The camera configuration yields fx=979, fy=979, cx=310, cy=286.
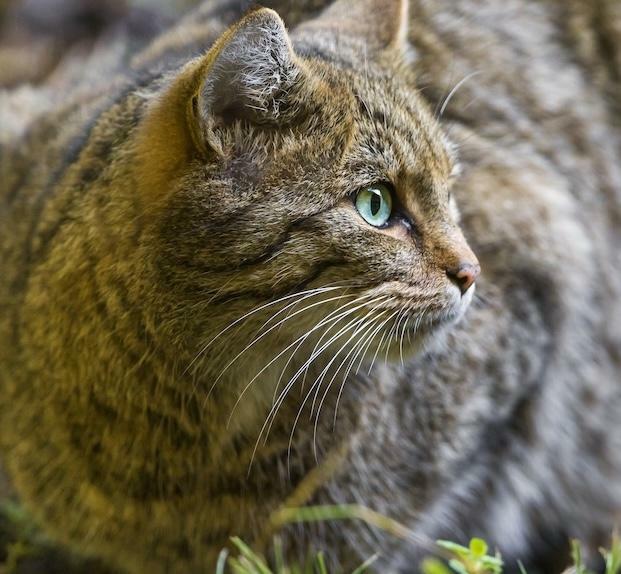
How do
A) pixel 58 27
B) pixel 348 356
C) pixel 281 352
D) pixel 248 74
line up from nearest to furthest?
pixel 248 74, pixel 281 352, pixel 348 356, pixel 58 27

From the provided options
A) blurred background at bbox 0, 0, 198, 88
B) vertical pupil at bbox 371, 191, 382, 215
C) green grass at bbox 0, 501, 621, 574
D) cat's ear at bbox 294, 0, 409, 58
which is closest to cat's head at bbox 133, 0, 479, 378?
vertical pupil at bbox 371, 191, 382, 215

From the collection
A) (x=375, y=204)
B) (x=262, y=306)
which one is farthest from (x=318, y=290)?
(x=375, y=204)

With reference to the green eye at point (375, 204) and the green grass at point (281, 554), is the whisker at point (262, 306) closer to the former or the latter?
the green eye at point (375, 204)

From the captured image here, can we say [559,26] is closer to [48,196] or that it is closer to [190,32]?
[190,32]

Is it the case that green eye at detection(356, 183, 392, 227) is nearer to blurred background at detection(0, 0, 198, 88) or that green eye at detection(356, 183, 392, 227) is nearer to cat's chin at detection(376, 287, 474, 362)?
cat's chin at detection(376, 287, 474, 362)

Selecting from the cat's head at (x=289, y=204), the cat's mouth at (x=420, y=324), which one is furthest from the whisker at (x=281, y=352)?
the cat's mouth at (x=420, y=324)

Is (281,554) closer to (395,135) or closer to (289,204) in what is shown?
(289,204)

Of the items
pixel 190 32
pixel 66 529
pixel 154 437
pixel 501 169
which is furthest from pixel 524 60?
pixel 66 529
